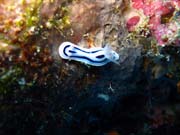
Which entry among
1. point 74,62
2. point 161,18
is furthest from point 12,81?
point 161,18

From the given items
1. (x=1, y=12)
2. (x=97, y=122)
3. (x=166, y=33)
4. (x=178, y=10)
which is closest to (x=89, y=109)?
(x=97, y=122)

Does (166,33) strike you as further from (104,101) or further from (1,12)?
(1,12)

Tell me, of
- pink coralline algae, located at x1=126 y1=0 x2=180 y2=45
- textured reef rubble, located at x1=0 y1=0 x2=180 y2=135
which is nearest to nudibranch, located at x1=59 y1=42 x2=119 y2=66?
textured reef rubble, located at x1=0 y1=0 x2=180 y2=135

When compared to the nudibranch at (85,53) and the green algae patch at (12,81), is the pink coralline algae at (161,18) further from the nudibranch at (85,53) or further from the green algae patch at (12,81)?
the green algae patch at (12,81)

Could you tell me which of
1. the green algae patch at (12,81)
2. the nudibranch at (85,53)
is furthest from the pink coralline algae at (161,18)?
the green algae patch at (12,81)

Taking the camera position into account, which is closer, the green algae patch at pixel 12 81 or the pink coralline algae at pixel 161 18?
the green algae patch at pixel 12 81

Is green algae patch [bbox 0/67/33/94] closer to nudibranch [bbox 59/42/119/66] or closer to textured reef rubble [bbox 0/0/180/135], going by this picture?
textured reef rubble [bbox 0/0/180/135]
